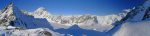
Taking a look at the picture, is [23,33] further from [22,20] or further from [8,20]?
[22,20]

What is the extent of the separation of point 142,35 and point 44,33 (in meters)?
11.1

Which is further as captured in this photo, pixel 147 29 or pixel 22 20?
pixel 22 20

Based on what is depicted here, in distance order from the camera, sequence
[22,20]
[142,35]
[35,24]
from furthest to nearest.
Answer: [35,24] < [22,20] < [142,35]

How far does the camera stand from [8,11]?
321 ft

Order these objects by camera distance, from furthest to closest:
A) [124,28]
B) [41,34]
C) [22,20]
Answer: [22,20] → [124,28] → [41,34]

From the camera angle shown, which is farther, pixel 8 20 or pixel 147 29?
pixel 8 20

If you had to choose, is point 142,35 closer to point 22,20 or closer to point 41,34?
point 41,34

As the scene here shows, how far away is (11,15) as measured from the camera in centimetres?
9269

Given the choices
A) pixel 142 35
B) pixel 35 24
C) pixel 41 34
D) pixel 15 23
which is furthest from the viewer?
pixel 35 24

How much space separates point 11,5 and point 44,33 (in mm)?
65435

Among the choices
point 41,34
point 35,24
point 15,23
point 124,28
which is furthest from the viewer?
point 35,24

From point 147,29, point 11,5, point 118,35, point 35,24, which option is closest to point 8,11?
point 11,5

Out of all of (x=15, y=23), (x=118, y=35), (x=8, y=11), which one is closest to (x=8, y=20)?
(x=15, y=23)

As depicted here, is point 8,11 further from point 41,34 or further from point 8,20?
point 41,34
